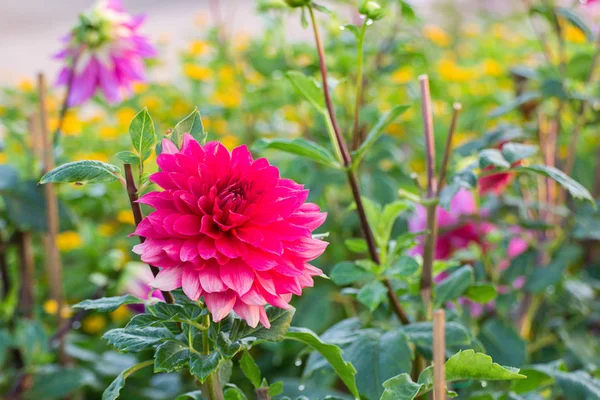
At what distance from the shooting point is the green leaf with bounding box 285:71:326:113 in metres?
0.65

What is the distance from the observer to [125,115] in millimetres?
1833

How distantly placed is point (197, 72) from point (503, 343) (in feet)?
3.90

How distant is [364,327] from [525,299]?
406 millimetres

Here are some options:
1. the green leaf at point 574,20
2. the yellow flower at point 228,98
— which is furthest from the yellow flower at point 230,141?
the green leaf at point 574,20

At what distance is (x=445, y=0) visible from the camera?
301cm

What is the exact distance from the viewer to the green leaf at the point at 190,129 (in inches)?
21.0

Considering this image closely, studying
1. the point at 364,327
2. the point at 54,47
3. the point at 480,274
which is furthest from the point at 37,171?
the point at 54,47

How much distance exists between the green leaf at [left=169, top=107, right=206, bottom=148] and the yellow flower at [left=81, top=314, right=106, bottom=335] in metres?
0.93

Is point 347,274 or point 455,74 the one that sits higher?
point 455,74

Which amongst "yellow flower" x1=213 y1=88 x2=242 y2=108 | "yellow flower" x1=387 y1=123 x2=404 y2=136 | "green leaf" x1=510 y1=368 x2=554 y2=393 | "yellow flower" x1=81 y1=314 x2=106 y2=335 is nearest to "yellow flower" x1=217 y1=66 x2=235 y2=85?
"yellow flower" x1=213 y1=88 x2=242 y2=108

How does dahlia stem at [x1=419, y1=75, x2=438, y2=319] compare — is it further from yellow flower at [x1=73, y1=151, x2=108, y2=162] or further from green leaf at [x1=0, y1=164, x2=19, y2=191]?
yellow flower at [x1=73, y1=151, x2=108, y2=162]

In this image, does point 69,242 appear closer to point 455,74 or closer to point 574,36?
point 455,74

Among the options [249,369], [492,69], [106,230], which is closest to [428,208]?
[249,369]

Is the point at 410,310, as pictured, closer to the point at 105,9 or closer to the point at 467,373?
the point at 467,373
